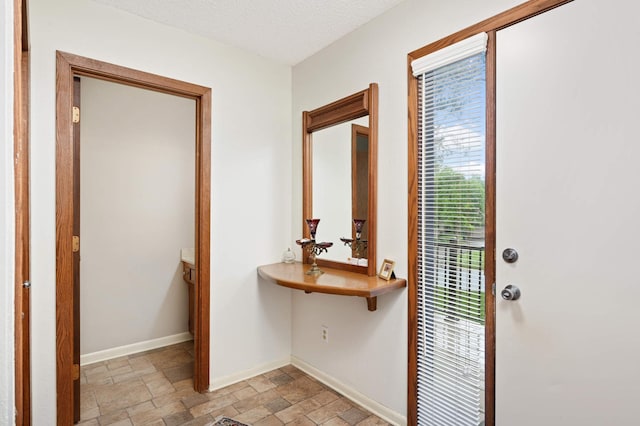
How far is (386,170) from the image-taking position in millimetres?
2135

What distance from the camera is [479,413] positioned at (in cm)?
165

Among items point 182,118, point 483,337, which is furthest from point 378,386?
point 182,118

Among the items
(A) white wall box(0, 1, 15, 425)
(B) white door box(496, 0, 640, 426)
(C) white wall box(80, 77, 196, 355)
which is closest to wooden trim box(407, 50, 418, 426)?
(B) white door box(496, 0, 640, 426)

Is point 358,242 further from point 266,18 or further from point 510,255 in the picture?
point 266,18

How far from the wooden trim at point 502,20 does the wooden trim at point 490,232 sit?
0.05m

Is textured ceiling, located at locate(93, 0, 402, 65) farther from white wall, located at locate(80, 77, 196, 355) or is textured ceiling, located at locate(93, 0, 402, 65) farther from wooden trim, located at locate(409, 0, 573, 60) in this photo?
white wall, located at locate(80, 77, 196, 355)

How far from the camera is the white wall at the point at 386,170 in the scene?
1939 mm

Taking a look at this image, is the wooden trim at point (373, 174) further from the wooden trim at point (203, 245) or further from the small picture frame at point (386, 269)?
the wooden trim at point (203, 245)

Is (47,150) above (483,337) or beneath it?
above

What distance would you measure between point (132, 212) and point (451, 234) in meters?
2.77

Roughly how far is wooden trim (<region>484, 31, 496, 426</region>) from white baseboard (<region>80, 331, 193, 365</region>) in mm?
2850

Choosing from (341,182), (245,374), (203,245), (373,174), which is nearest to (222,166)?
(203,245)

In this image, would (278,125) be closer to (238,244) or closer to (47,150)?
(238,244)

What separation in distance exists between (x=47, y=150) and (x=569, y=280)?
8.69 feet
